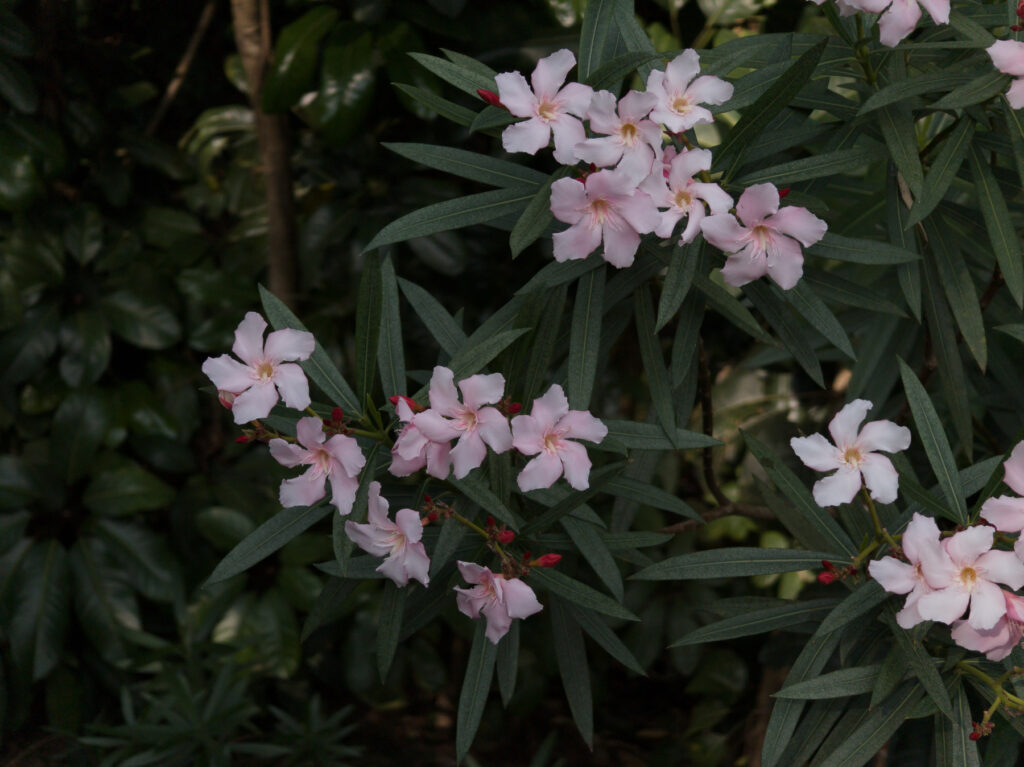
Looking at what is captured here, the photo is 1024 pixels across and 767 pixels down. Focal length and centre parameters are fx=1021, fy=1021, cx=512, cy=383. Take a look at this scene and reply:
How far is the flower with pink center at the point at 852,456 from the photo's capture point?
95 cm

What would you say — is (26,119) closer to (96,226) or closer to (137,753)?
(96,226)

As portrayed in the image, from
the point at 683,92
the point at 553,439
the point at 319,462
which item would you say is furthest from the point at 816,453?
the point at 319,462

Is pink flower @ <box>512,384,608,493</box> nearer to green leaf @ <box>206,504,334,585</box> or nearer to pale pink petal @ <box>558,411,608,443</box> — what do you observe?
pale pink petal @ <box>558,411,608,443</box>

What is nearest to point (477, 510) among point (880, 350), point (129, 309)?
point (880, 350)

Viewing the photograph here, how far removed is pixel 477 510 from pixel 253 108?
1.48 metres

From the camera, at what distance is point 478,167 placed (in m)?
1.13

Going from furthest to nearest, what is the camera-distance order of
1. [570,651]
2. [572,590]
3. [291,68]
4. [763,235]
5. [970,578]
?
[291,68] → [570,651] → [572,590] → [763,235] → [970,578]

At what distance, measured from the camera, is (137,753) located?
1.95m

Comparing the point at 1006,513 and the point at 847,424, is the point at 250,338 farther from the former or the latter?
the point at 1006,513

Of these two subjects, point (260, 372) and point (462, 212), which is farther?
point (462, 212)

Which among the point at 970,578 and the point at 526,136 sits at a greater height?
the point at 526,136

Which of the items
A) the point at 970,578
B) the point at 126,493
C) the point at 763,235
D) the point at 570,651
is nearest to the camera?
the point at 970,578

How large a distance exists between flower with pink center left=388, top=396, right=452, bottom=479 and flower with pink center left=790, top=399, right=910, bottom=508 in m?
0.32

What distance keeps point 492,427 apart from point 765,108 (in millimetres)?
430
